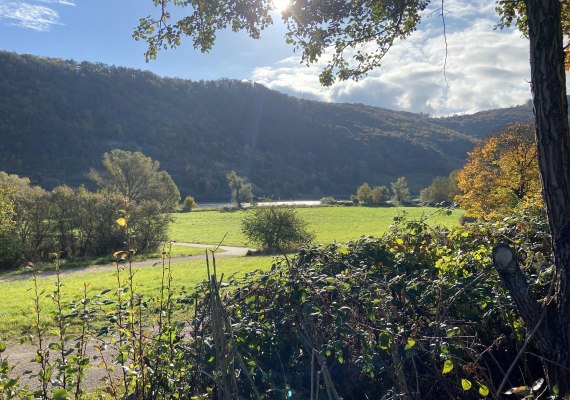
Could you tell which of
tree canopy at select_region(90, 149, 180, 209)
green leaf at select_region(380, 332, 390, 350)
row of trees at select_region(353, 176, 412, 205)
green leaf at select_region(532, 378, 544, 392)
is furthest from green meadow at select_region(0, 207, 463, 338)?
row of trees at select_region(353, 176, 412, 205)

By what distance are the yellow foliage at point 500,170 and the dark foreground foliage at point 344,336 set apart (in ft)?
57.9

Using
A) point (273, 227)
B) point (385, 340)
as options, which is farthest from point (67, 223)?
point (385, 340)

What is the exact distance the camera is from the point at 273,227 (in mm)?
24250

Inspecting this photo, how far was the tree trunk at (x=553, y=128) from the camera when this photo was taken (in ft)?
8.82

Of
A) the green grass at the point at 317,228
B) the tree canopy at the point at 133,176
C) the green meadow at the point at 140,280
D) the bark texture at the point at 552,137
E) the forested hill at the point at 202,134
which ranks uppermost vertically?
the forested hill at the point at 202,134

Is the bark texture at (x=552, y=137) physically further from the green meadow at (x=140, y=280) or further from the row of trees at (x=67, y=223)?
the row of trees at (x=67, y=223)

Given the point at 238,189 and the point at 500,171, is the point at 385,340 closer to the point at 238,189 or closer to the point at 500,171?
the point at 500,171

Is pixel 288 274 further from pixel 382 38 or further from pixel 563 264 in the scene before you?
pixel 382 38

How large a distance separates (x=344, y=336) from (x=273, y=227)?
2137cm

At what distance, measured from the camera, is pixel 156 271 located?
54.6ft

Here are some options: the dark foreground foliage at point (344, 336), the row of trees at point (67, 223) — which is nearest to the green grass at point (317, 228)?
the row of trees at point (67, 223)

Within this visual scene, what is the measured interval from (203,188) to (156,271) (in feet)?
347

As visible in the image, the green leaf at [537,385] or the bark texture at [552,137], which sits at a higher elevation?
the bark texture at [552,137]

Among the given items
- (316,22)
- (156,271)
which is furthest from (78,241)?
(316,22)
